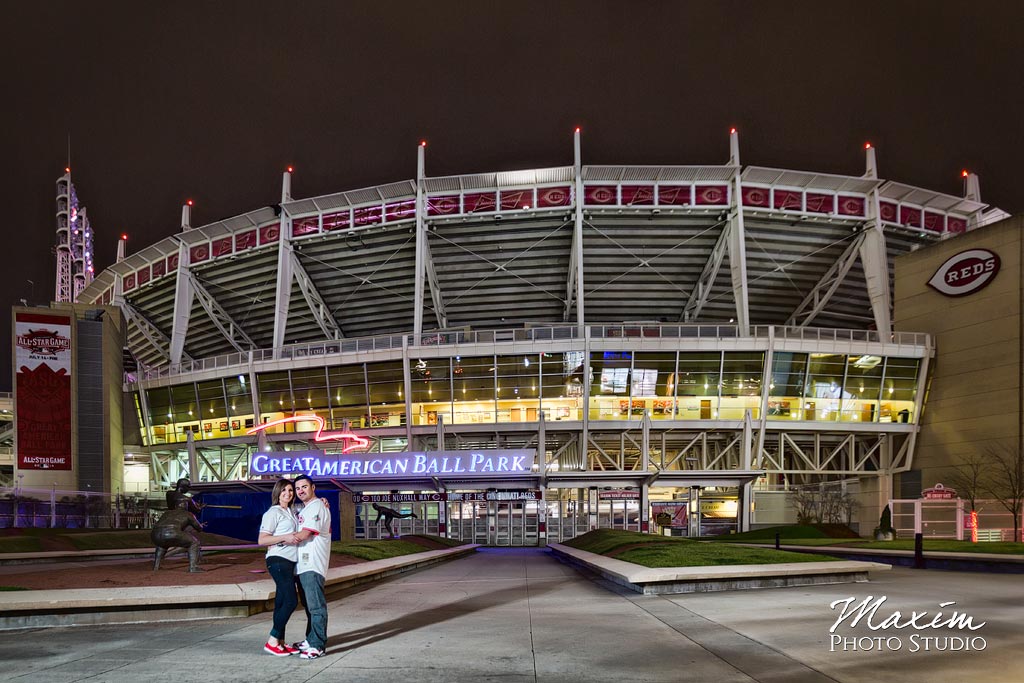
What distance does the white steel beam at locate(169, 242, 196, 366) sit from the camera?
208ft

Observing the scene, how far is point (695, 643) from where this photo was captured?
895 centimetres

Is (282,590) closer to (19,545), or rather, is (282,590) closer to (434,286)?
(19,545)

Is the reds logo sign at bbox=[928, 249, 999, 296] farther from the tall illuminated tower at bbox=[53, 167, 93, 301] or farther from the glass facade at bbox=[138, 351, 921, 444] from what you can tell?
the tall illuminated tower at bbox=[53, 167, 93, 301]

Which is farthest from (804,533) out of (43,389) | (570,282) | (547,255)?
(43,389)

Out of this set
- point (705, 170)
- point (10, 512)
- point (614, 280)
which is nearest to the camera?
point (10, 512)

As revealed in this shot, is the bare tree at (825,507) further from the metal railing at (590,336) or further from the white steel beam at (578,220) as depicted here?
the white steel beam at (578,220)

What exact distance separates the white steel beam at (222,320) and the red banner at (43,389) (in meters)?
9.69

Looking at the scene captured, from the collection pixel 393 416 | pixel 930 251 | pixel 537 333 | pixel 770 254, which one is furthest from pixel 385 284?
pixel 930 251

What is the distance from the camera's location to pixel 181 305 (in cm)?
6344

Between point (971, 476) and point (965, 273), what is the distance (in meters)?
12.3

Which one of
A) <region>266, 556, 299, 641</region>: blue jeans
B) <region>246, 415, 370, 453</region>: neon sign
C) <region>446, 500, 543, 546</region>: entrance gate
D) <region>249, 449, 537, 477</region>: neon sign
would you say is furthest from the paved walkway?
<region>446, 500, 543, 546</region>: entrance gate

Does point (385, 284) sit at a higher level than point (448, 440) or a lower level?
higher

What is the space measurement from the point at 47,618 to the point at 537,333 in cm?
4374

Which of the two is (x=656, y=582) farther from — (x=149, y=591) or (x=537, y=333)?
(x=537, y=333)
